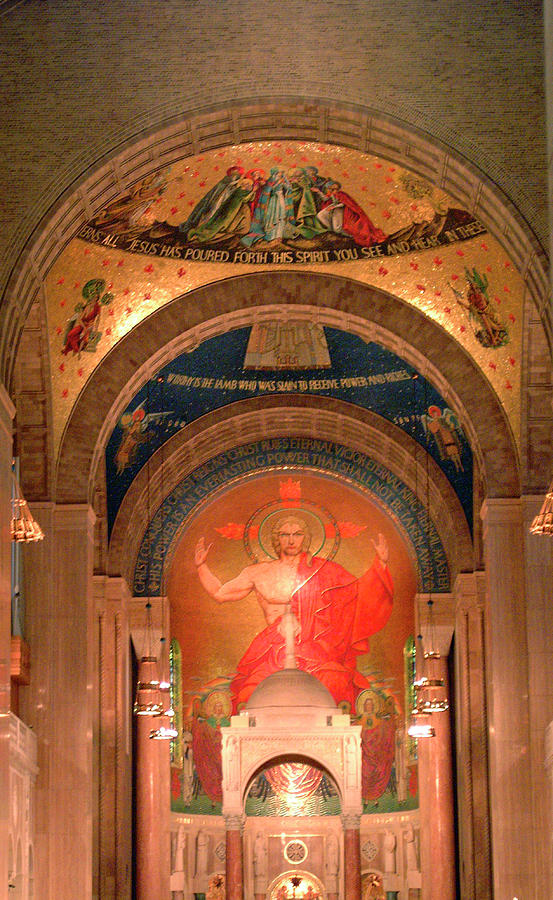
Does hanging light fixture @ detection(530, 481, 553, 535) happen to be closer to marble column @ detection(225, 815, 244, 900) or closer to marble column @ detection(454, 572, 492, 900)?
marble column @ detection(454, 572, 492, 900)

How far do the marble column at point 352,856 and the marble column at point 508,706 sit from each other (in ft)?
28.2

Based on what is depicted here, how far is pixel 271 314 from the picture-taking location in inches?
941

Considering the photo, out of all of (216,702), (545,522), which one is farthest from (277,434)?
(545,522)

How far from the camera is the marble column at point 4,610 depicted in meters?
15.6

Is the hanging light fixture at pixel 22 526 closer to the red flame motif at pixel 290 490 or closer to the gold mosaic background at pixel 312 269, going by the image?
the gold mosaic background at pixel 312 269

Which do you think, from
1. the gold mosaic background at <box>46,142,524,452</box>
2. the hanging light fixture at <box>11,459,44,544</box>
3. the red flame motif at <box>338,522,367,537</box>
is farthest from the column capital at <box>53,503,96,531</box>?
the red flame motif at <box>338,522,367,537</box>

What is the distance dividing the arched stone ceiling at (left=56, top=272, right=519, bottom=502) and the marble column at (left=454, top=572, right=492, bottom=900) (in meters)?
6.30

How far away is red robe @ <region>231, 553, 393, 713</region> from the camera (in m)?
31.8

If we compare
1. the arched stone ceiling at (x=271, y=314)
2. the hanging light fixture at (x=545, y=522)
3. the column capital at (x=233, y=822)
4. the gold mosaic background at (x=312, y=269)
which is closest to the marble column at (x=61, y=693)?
the arched stone ceiling at (x=271, y=314)

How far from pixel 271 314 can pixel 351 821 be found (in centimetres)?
1103

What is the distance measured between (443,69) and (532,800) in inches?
367

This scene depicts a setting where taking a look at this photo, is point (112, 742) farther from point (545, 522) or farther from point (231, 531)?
point (545, 522)

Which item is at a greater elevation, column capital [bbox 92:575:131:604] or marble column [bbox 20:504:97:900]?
column capital [bbox 92:575:131:604]

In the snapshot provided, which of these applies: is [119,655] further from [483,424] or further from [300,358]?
[483,424]
